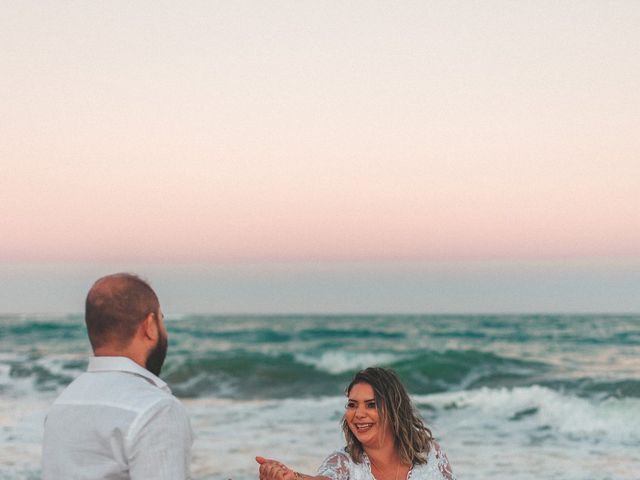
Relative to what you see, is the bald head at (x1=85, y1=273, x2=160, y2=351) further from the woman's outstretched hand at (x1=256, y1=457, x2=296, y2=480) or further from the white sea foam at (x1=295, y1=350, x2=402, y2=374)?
the white sea foam at (x1=295, y1=350, x2=402, y2=374)

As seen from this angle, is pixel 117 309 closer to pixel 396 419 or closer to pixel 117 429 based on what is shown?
pixel 117 429

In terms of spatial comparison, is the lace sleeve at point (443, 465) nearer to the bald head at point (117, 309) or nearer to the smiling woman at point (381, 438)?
the smiling woman at point (381, 438)

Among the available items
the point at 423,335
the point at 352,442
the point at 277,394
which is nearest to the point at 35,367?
the point at 277,394

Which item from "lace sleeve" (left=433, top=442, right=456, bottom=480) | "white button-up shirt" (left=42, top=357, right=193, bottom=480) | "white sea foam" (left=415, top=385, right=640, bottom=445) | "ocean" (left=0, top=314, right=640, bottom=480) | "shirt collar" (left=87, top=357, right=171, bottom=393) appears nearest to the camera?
"white button-up shirt" (left=42, top=357, right=193, bottom=480)

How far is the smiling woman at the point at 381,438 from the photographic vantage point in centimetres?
409

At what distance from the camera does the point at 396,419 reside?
410 cm

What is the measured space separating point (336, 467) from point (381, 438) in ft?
0.76

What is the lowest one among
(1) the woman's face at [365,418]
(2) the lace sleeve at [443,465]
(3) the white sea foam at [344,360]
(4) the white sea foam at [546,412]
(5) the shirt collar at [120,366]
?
(3) the white sea foam at [344,360]

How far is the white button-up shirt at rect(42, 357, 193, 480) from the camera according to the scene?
2258mm

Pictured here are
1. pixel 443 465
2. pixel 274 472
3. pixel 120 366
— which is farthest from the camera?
pixel 443 465

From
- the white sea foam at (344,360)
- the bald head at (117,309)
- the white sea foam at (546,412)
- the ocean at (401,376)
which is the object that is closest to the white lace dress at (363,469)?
the bald head at (117,309)

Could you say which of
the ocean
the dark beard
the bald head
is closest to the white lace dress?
the dark beard

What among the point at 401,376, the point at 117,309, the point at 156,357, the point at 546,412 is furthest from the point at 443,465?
the point at 401,376

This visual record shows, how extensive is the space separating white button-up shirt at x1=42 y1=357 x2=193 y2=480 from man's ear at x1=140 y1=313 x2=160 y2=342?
0.08 metres
